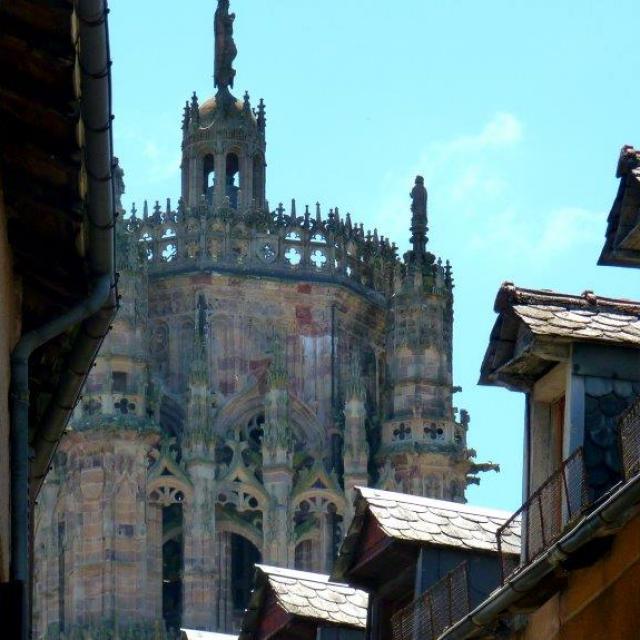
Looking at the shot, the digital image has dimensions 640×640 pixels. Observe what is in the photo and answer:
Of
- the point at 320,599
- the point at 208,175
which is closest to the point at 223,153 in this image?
the point at 208,175

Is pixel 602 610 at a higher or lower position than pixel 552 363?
lower

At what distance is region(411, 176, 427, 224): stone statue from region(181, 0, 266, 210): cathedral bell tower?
362cm

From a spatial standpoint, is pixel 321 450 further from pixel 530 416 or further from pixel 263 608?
pixel 530 416

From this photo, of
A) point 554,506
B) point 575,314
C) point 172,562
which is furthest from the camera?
point 172,562

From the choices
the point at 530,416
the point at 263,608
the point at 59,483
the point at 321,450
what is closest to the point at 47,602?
the point at 59,483

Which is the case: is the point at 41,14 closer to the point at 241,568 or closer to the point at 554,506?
the point at 554,506

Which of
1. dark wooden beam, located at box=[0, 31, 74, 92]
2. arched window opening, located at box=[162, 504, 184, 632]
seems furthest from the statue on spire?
dark wooden beam, located at box=[0, 31, 74, 92]

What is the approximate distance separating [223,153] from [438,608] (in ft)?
186

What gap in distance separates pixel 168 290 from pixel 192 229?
153 centimetres

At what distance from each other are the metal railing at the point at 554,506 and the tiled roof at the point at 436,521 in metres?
4.46

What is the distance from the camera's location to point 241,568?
8012 cm

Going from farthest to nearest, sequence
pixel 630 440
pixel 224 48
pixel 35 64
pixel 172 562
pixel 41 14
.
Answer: pixel 224 48 < pixel 172 562 < pixel 630 440 < pixel 35 64 < pixel 41 14

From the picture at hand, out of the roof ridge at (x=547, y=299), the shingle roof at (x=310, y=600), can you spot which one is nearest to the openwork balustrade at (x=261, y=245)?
the shingle roof at (x=310, y=600)

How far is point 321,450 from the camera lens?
267ft
